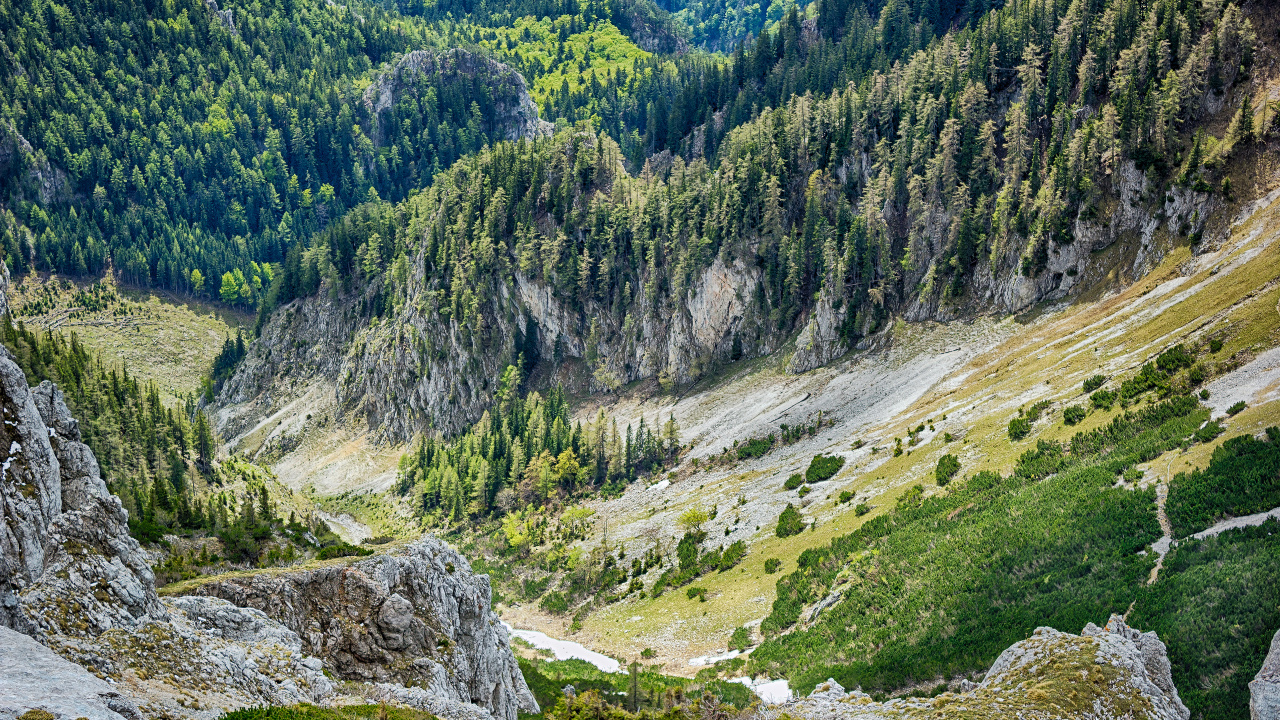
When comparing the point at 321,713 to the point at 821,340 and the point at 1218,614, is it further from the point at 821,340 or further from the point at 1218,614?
the point at 821,340

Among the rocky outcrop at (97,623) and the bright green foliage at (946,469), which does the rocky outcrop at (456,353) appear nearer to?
the bright green foliage at (946,469)

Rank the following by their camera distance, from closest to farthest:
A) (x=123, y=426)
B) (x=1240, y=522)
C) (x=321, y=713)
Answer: (x=321, y=713) < (x=1240, y=522) < (x=123, y=426)

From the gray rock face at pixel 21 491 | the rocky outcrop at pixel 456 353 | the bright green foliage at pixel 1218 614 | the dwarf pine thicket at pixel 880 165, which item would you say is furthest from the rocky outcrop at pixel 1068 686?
the rocky outcrop at pixel 456 353

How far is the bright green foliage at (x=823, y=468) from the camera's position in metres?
94.4

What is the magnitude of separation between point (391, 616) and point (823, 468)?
2672 inches

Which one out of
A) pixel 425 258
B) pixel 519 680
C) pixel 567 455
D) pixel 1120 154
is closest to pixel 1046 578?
pixel 519 680

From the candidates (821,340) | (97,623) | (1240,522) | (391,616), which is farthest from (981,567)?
(821,340)

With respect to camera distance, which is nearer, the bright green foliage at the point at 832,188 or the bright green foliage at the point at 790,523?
the bright green foliage at the point at 790,523

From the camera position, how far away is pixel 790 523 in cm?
8488

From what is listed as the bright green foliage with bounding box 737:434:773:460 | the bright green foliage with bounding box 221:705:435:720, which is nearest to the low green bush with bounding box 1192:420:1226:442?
the bright green foliage with bounding box 221:705:435:720

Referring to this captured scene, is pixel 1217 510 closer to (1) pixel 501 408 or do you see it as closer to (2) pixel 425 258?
(1) pixel 501 408

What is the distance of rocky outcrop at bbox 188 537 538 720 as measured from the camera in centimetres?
3303

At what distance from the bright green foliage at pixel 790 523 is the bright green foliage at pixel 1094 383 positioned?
28332mm

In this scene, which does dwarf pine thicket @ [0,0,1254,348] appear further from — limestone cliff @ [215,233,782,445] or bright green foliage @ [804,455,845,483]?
bright green foliage @ [804,455,845,483]
